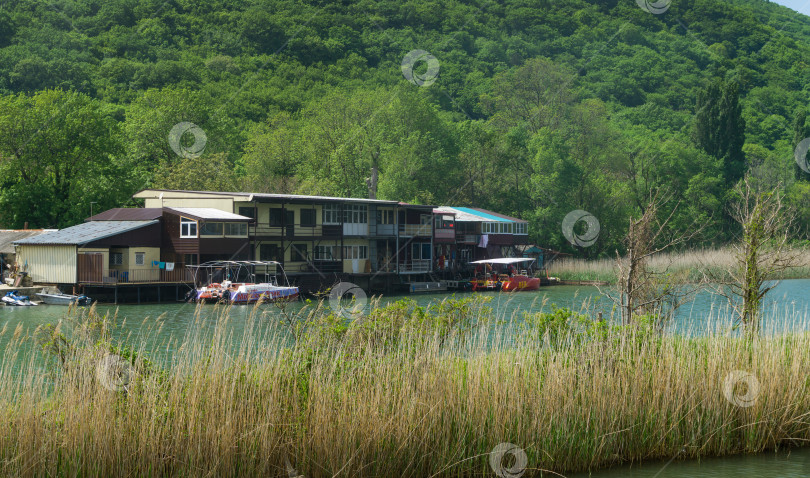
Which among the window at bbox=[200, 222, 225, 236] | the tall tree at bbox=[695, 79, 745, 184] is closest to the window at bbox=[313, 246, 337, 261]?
the window at bbox=[200, 222, 225, 236]

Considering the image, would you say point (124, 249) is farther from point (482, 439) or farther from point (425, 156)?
point (482, 439)

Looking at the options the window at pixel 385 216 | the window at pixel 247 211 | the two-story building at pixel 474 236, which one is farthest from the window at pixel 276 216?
the two-story building at pixel 474 236

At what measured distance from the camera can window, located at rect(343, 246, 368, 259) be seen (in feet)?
187

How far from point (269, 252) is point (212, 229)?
545 cm

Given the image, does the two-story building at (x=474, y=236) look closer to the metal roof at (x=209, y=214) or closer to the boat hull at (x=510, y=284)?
the boat hull at (x=510, y=284)

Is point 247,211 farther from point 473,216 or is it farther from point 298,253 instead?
point 473,216

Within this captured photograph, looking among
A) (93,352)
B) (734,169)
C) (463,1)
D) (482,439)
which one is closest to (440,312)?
(482,439)

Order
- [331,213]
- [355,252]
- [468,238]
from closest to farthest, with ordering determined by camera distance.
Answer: [331,213] < [355,252] < [468,238]

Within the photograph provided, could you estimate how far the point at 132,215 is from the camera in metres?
49.7

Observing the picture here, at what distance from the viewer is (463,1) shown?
145875 mm

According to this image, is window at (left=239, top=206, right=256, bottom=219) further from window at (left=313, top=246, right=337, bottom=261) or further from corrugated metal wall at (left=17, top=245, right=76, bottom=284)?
corrugated metal wall at (left=17, top=245, right=76, bottom=284)

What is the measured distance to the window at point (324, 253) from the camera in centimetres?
5472

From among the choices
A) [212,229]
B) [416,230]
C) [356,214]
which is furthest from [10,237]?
[416,230]

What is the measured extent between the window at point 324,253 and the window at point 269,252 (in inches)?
122
